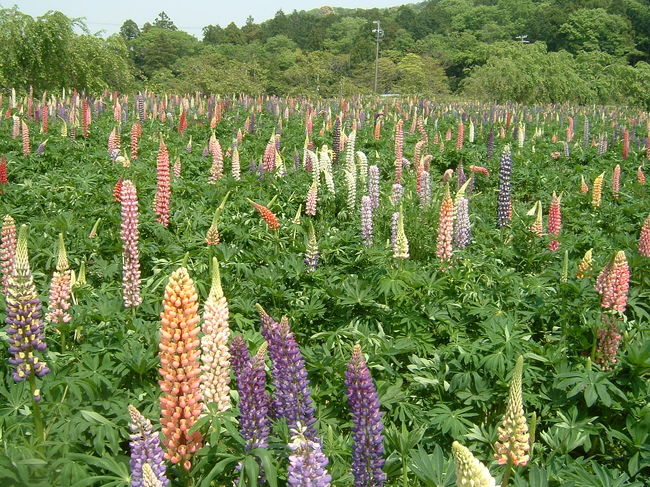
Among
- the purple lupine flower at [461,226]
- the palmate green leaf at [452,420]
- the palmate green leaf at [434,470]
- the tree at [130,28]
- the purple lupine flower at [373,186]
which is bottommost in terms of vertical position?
the palmate green leaf at [452,420]

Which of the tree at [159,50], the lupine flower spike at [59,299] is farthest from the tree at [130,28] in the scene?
the lupine flower spike at [59,299]

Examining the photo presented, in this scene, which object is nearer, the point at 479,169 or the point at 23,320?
the point at 23,320

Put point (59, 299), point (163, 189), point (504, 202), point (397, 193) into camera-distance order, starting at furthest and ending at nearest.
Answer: point (397, 193)
point (504, 202)
point (163, 189)
point (59, 299)

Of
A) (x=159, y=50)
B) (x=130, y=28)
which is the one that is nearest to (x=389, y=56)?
(x=159, y=50)

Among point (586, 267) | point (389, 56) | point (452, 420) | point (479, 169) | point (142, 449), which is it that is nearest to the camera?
point (142, 449)

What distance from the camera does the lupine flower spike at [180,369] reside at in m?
2.09

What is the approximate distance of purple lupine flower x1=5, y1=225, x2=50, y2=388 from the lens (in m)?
2.40

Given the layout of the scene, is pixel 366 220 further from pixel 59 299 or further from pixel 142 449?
pixel 142 449

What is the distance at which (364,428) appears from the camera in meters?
2.10

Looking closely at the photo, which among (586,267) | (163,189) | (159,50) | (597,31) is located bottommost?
(586,267)

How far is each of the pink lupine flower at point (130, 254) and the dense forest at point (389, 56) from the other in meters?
13.9

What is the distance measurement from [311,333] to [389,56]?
63.4m

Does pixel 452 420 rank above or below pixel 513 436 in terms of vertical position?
below

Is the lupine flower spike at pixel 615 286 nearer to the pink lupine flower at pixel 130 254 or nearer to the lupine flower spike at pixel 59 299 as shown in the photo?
the pink lupine flower at pixel 130 254
